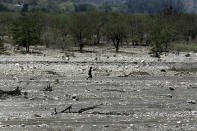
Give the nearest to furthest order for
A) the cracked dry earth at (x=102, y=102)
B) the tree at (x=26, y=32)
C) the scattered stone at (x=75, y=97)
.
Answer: the cracked dry earth at (x=102, y=102), the scattered stone at (x=75, y=97), the tree at (x=26, y=32)

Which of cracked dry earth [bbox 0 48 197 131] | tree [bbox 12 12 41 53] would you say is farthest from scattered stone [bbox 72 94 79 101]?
tree [bbox 12 12 41 53]

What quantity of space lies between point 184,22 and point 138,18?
468 inches

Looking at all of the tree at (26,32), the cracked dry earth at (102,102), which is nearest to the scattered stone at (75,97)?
the cracked dry earth at (102,102)

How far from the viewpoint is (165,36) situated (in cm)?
7356

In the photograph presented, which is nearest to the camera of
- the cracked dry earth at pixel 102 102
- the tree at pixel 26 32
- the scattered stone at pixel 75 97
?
the cracked dry earth at pixel 102 102

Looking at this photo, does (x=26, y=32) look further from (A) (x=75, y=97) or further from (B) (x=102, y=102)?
(B) (x=102, y=102)

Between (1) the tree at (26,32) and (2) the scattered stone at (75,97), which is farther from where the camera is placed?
(1) the tree at (26,32)

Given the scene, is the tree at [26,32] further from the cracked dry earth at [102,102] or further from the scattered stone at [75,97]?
the scattered stone at [75,97]

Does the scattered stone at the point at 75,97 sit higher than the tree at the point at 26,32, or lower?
lower

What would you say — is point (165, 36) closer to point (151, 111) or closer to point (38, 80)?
point (38, 80)

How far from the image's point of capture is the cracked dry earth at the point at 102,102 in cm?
1869

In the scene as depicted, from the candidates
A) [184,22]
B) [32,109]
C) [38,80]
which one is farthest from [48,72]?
[184,22]

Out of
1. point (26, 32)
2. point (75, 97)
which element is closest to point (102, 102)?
Result: point (75, 97)

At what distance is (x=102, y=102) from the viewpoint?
80.6ft
